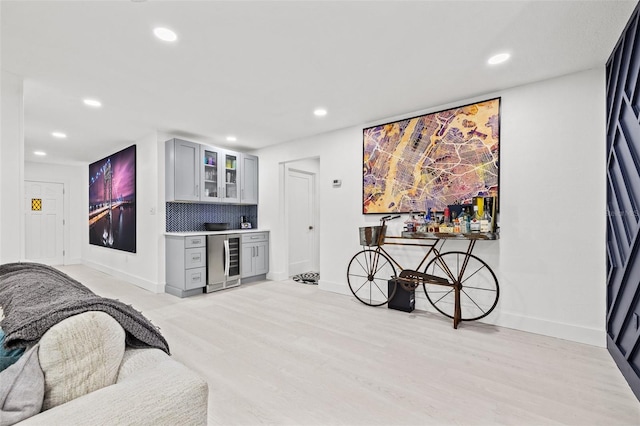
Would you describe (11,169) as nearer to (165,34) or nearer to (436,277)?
(165,34)

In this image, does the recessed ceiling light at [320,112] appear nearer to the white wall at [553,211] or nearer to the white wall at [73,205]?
the white wall at [553,211]

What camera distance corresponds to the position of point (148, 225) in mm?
4648

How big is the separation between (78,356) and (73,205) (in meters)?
8.01

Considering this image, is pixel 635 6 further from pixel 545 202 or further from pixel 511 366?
pixel 511 366

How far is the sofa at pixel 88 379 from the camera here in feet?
2.49

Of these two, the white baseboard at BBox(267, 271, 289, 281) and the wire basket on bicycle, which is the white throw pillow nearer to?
the wire basket on bicycle

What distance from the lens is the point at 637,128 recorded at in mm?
1947

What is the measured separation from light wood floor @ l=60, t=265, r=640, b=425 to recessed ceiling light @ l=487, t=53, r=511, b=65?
8.21ft

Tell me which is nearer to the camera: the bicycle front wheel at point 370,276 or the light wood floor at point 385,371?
the light wood floor at point 385,371

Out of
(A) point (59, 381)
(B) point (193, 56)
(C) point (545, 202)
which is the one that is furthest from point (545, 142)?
(A) point (59, 381)

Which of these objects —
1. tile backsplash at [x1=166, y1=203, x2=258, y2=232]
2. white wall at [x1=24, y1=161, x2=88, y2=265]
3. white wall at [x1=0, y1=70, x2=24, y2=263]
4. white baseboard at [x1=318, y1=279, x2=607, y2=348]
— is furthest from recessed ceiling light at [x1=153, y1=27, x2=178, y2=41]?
white wall at [x1=24, y1=161, x2=88, y2=265]

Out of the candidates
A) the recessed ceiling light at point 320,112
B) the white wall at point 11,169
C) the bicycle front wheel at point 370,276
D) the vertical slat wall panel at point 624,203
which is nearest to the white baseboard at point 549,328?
the vertical slat wall panel at point 624,203

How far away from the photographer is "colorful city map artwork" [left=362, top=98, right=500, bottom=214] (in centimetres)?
317

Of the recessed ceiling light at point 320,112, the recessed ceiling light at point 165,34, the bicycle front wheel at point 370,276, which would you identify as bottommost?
the bicycle front wheel at point 370,276
